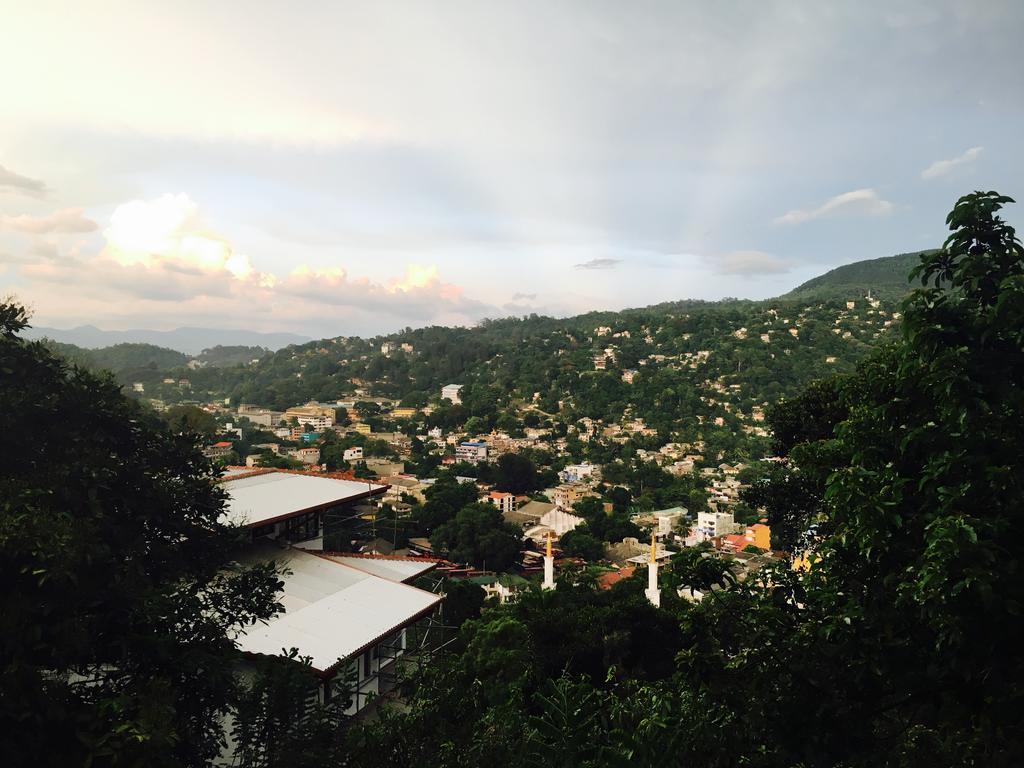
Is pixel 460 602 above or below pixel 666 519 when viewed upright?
above

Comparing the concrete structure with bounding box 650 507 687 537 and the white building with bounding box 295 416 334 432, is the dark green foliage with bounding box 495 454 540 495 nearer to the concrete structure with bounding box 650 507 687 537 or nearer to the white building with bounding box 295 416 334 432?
the concrete structure with bounding box 650 507 687 537

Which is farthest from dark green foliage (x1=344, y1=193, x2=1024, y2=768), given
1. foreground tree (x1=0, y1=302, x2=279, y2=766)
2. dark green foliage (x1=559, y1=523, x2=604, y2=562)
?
dark green foliage (x1=559, y1=523, x2=604, y2=562)

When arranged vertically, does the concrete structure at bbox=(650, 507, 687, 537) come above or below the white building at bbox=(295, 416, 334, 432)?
A: below

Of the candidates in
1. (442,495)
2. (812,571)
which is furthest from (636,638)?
(442,495)

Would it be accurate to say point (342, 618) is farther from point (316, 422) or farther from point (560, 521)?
point (316, 422)

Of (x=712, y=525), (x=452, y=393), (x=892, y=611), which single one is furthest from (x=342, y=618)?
(x=452, y=393)
